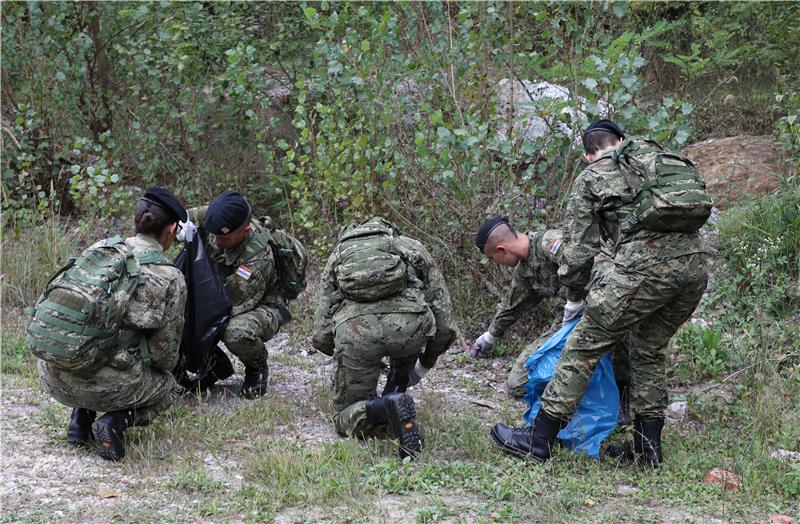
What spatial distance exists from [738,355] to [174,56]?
5.87 meters

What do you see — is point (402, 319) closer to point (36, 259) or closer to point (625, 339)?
point (625, 339)

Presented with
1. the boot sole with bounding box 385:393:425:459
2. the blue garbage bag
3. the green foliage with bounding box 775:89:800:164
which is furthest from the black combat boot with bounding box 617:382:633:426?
the green foliage with bounding box 775:89:800:164

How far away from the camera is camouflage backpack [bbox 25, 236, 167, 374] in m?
3.99

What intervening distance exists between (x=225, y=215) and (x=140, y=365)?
1162 millimetres

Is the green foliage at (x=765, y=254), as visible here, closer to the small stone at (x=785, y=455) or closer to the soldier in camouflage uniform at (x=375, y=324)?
the small stone at (x=785, y=455)

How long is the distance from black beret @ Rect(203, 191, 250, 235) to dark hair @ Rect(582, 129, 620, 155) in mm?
2142

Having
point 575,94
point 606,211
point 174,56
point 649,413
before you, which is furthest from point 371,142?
point 649,413

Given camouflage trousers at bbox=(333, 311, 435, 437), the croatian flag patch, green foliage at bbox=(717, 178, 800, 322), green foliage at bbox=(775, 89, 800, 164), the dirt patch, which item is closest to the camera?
camouflage trousers at bbox=(333, 311, 435, 437)

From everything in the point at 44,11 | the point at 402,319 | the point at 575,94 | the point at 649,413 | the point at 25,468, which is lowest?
the point at 25,468

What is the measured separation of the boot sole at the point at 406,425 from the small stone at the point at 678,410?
5.78ft

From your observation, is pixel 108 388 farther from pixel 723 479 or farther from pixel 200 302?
pixel 723 479

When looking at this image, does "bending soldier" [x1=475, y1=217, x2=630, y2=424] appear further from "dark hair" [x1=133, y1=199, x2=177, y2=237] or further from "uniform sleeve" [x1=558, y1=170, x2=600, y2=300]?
"dark hair" [x1=133, y1=199, x2=177, y2=237]

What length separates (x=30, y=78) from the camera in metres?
9.12

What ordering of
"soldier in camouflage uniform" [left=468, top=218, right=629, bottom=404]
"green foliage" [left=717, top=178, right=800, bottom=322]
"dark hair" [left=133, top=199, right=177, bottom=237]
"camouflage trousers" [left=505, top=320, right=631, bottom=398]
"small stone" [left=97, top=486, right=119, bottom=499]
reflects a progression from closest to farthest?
"small stone" [left=97, top=486, right=119, bottom=499], "dark hair" [left=133, top=199, right=177, bottom=237], "camouflage trousers" [left=505, top=320, right=631, bottom=398], "soldier in camouflage uniform" [left=468, top=218, right=629, bottom=404], "green foliage" [left=717, top=178, right=800, bottom=322]
